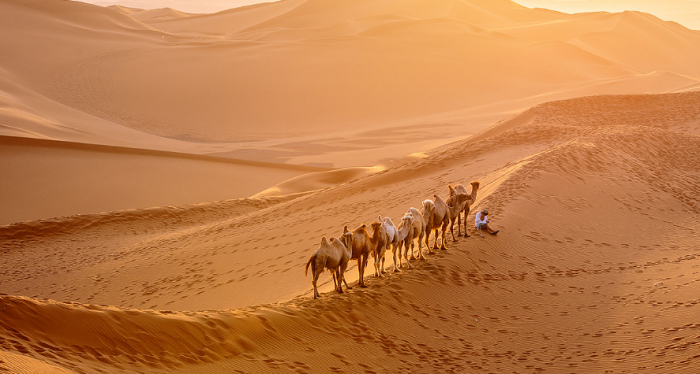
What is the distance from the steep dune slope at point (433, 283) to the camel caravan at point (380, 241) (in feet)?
1.08

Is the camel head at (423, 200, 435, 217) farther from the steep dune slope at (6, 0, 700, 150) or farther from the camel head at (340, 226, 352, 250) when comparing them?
the steep dune slope at (6, 0, 700, 150)

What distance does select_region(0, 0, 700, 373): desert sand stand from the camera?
6711 mm

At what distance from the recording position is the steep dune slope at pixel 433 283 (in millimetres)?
6387

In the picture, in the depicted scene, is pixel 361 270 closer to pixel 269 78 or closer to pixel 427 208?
pixel 427 208

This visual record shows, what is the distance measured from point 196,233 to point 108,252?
2.56 m

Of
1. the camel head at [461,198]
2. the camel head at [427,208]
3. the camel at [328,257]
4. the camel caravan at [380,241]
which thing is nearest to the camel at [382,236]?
the camel caravan at [380,241]

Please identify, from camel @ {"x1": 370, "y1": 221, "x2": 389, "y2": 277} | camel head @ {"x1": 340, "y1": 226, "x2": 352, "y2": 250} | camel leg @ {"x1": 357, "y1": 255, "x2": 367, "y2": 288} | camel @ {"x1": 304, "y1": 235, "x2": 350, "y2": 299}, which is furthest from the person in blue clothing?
camel @ {"x1": 304, "y1": 235, "x2": 350, "y2": 299}

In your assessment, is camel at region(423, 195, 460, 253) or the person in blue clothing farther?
the person in blue clothing

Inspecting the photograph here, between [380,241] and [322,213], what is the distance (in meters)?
7.95

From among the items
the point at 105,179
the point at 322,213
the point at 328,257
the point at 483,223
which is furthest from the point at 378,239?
the point at 105,179

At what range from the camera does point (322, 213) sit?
16.1m

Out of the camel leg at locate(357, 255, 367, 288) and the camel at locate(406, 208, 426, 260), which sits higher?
the camel at locate(406, 208, 426, 260)

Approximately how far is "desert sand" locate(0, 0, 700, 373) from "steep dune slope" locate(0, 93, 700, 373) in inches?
1.8

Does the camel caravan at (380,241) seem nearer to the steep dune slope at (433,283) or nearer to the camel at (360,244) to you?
the camel at (360,244)
